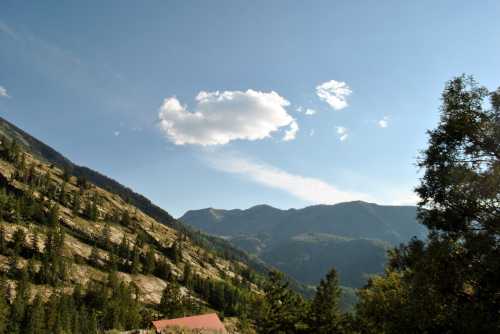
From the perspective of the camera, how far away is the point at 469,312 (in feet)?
47.5

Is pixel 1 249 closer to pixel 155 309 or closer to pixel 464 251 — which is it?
pixel 155 309

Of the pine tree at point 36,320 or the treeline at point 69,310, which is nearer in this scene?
the pine tree at point 36,320

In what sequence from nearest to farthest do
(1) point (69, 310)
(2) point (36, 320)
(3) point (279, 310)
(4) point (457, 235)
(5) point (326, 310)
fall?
(4) point (457, 235), (5) point (326, 310), (3) point (279, 310), (2) point (36, 320), (1) point (69, 310)

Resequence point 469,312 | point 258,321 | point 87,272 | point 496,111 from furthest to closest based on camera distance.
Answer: point 87,272 → point 258,321 → point 496,111 → point 469,312

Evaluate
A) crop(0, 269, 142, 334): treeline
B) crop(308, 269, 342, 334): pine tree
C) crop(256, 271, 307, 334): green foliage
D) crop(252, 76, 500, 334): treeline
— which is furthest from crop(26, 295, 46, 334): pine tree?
crop(252, 76, 500, 334): treeline

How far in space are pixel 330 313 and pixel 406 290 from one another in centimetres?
3901

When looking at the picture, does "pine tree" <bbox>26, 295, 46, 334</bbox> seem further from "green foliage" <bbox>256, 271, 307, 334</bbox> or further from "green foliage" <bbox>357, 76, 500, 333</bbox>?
"green foliage" <bbox>357, 76, 500, 333</bbox>

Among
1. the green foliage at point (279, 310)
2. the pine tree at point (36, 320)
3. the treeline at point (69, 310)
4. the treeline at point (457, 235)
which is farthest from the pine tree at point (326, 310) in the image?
the pine tree at point (36, 320)

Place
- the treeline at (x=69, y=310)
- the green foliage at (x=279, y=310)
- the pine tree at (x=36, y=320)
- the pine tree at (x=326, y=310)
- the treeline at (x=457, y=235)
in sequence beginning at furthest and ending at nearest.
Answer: the treeline at (x=69, y=310)
the pine tree at (x=36, y=320)
the green foliage at (x=279, y=310)
the pine tree at (x=326, y=310)
the treeline at (x=457, y=235)

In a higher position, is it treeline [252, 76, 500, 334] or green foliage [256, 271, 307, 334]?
treeline [252, 76, 500, 334]

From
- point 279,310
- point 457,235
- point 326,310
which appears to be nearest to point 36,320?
point 279,310

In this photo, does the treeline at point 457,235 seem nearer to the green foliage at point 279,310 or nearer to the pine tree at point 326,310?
the pine tree at point 326,310

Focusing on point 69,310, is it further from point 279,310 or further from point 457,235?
point 457,235

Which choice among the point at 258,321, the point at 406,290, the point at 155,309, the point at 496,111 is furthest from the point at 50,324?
the point at 496,111
